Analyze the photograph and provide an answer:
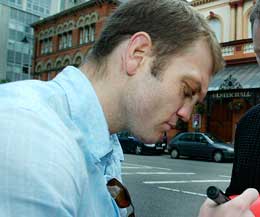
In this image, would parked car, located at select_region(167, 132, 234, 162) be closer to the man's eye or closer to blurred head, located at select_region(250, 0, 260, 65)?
blurred head, located at select_region(250, 0, 260, 65)

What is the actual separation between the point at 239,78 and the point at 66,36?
20.6 metres

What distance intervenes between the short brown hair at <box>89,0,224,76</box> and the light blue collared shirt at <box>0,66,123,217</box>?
1.09 ft

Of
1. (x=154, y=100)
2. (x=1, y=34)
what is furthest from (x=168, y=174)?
(x=1, y=34)

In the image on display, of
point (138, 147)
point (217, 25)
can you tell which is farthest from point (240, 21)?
point (138, 147)

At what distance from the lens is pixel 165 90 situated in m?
1.47

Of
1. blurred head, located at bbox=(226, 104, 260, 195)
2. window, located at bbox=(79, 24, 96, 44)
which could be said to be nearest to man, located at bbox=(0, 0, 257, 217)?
blurred head, located at bbox=(226, 104, 260, 195)

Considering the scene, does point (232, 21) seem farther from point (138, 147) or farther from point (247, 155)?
point (247, 155)

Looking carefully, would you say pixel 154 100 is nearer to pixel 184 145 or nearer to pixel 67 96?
pixel 67 96

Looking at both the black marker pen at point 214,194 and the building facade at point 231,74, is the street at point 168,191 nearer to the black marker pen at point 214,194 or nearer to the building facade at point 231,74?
the black marker pen at point 214,194

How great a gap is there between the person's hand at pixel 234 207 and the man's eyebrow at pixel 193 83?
1.57 feet

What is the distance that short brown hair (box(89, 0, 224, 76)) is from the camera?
1.43m

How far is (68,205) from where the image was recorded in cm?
92

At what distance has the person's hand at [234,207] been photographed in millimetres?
1136

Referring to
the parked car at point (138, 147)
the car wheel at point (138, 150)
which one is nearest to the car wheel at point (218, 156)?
the parked car at point (138, 147)
